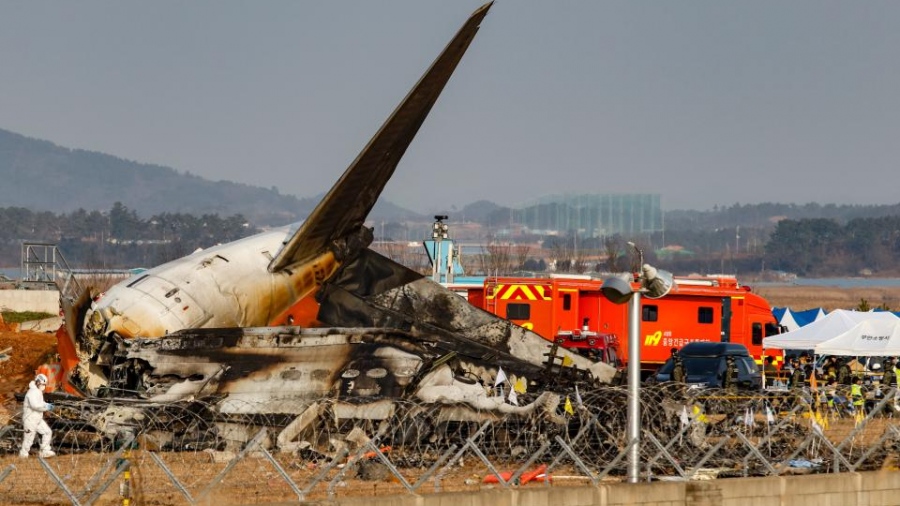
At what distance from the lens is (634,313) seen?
18.8 metres

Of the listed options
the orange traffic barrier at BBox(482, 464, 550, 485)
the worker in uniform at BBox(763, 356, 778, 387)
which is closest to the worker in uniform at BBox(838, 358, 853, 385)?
the worker in uniform at BBox(763, 356, 778, 387)

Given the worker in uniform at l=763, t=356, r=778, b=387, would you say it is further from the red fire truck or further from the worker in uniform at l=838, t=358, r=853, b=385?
the red fire truck

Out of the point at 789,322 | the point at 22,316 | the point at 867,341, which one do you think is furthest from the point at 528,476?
the point at 22,316

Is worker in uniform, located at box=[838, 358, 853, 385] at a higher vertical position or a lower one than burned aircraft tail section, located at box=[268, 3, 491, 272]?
lower

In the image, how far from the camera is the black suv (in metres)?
36.3

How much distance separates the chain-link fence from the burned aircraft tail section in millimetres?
5715

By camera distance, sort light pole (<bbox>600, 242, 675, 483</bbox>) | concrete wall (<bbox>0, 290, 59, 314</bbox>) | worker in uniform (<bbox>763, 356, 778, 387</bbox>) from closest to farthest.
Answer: light pole (<bbox>600, 242, 675, 483</bbox>) → worker in uniform (<bbox>763, 356, 778, 387</bbox>) → concrete wall (<bbox>0, 290, 59, 314</bbox>)

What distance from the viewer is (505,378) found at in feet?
90.6

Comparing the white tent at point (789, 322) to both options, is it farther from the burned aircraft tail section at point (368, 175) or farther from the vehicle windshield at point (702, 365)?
the burned aircraft tail section at point (368, 175)

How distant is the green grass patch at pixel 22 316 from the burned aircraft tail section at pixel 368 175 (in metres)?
42.2

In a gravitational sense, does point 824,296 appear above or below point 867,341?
below

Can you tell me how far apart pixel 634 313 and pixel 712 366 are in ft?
62.6

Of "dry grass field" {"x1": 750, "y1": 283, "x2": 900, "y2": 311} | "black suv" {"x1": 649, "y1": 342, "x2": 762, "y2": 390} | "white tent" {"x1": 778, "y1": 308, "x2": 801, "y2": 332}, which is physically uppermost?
"black suv" {"x1": 649, "y1": 342, "x2": 762, "y2": 390}

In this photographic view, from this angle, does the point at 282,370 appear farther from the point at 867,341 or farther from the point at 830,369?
the point at 830,369
